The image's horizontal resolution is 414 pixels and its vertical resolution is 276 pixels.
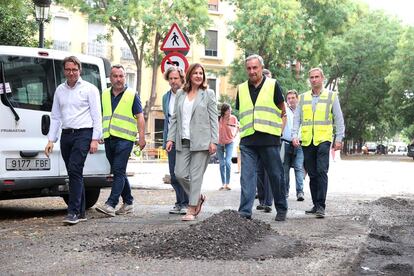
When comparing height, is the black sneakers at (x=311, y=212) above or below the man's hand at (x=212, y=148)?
below

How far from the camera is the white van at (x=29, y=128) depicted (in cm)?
784

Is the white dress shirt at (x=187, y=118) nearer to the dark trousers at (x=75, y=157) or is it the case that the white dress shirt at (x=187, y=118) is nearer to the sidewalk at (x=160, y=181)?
the dark trousers at (x=75, y=157)

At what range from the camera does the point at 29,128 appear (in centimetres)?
804

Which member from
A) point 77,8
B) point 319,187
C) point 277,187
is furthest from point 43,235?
point 77,8

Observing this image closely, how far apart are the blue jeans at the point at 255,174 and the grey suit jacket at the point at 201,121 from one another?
41 cm

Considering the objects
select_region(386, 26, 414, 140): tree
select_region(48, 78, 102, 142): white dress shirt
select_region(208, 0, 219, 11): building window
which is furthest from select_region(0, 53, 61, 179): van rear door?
select_region(386, 26, 414, 140): tree

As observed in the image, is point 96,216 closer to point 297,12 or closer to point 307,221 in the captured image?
point 307,221

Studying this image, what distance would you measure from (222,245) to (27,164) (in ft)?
11.5

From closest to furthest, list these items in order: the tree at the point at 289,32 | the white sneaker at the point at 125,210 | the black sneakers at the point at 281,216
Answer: the black sneakers at the point at 281,216
the white sneaker at the point at 125,210
the tree at the point at 289,32

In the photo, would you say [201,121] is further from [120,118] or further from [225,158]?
[225,158]

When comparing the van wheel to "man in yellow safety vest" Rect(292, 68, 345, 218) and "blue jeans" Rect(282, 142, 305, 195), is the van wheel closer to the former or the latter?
"man in yellow safety vest" Rect(292, 68, 345, 218)

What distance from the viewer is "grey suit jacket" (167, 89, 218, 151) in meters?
7.51

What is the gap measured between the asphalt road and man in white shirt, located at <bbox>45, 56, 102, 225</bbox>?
44 centimetres

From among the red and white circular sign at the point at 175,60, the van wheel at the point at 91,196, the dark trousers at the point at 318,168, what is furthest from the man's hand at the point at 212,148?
the red and white circular sign at the point at 175,60
